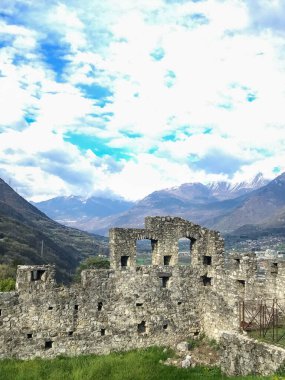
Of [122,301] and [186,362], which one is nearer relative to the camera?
[186,362]

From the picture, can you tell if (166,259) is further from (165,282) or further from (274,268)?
(274,268)

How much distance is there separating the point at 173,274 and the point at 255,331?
6.12 m

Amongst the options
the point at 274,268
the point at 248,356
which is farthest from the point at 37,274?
the point at 274,268

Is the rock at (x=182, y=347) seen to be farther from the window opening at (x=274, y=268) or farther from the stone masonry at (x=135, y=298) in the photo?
the window opening at (x=274, y=268)

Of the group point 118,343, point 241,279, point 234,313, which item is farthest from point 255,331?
point 118,343

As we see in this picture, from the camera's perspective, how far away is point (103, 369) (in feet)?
73.1

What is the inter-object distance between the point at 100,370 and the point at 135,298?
18.6 feet

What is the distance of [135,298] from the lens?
26875 mm

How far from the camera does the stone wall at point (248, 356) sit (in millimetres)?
18422

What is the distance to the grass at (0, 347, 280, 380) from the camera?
70.2 feet

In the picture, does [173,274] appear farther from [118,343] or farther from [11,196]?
[11,196]

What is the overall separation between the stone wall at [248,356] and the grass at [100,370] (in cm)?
89

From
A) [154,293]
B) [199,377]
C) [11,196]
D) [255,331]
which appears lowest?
[199,377]

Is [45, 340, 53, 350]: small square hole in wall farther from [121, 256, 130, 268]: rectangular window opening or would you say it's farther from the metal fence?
the metal fence
